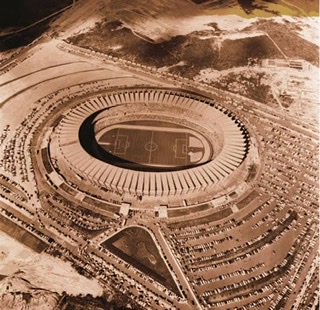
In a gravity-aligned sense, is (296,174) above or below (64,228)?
below

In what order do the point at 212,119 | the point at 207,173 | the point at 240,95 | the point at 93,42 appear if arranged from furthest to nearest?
the point at 93,42, the point at 240,95, the point at 212,119, the point at 207,173

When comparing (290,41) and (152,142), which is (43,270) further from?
(290,41)

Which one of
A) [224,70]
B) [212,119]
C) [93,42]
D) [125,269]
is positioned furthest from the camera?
[93,42]

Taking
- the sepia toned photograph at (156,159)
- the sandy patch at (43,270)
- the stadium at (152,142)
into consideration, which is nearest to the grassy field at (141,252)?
the sepia toned photograph at (156,159)

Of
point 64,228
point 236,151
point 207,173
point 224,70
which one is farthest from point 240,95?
point 64,228

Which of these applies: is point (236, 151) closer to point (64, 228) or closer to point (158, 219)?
point (158, 219)

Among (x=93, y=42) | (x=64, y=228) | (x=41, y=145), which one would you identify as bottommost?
(x=64, y=228)
